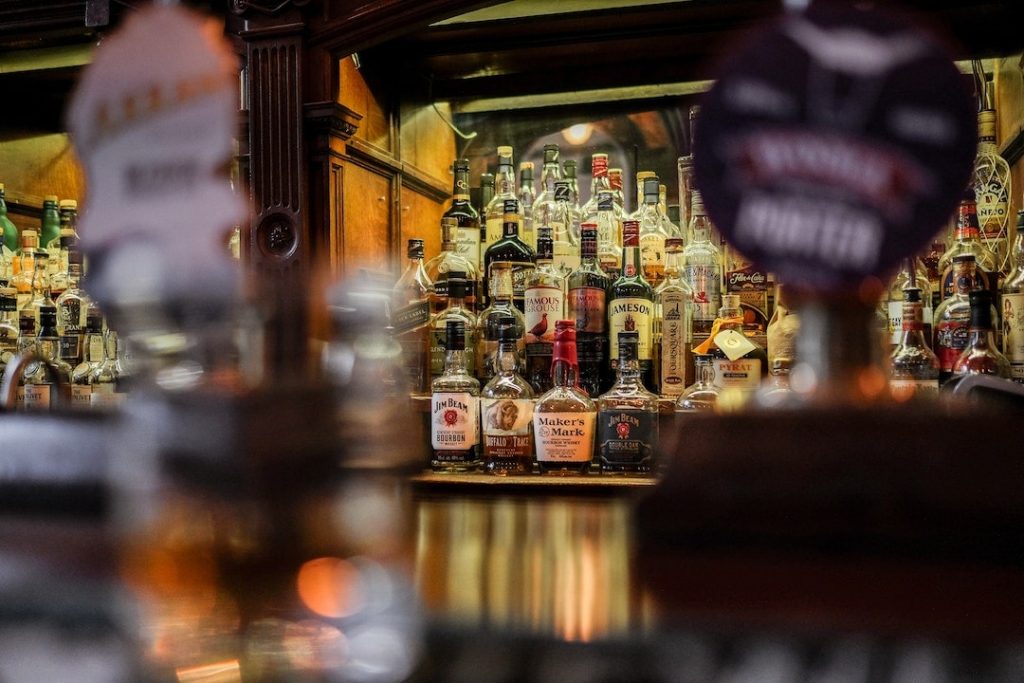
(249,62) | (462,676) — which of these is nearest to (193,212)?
(462,676)

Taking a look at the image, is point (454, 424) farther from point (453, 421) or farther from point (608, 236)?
point (608, 236)

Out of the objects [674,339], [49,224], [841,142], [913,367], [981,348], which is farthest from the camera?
[49,224]

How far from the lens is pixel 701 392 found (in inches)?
67.4

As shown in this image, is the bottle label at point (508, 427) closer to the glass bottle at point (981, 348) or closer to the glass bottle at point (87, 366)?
the glass bottle at point (981, 348)

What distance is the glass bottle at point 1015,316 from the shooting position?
5.30 feet

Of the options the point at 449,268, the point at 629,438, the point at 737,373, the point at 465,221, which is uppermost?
the point at 465,221

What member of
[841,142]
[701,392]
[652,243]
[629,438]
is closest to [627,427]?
[629,438]

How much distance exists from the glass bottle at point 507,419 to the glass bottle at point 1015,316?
83 cm

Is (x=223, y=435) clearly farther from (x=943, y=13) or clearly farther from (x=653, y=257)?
(x=943, y=13)

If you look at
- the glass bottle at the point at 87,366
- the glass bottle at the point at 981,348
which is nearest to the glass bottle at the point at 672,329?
the glass bottle at the point at 981,348

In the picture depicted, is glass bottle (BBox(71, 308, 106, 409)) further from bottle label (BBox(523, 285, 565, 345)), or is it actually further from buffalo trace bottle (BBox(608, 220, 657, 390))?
buffalo trace bottle (BBox(608, 220, 657, 390))

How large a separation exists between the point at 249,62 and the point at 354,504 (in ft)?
5.33

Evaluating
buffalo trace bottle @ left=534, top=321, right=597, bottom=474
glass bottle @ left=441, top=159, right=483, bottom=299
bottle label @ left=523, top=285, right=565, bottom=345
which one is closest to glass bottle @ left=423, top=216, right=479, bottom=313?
glass bottle @ left=441, top=159, right=483, bottom=299

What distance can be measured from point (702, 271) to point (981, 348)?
561mm
